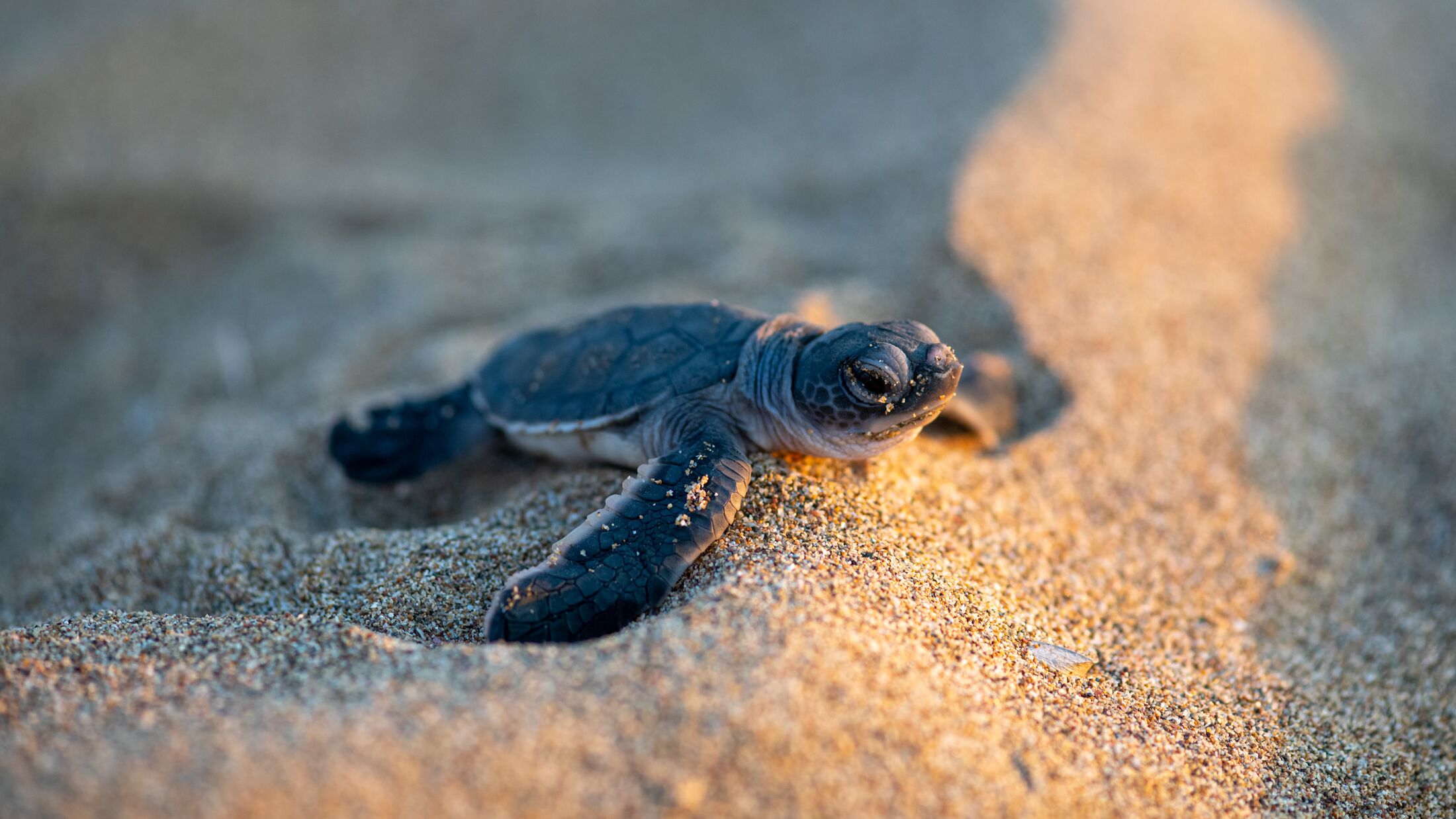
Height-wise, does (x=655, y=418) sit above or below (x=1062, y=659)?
above

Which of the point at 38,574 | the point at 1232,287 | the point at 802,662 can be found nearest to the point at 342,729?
the point at 802,662

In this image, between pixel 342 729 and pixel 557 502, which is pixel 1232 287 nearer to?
pixel 557 502

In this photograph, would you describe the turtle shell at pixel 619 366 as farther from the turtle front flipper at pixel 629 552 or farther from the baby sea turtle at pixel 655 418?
the turtle front flipper at pixel 629 552

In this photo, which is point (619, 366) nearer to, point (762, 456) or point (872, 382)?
point (762, 456)

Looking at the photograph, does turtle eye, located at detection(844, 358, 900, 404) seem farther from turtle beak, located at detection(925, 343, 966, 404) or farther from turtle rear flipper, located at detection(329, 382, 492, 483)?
turtle rear flipper, located at detection(329, 382, 492, 483)

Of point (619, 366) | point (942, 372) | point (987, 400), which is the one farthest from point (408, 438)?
point (987, 400)

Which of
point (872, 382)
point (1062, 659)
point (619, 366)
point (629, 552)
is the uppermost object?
point (872, 382)

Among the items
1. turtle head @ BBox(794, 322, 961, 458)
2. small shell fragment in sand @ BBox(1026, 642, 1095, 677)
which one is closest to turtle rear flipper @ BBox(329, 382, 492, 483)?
turtle head @ BBox(794, 322, 961, 458)

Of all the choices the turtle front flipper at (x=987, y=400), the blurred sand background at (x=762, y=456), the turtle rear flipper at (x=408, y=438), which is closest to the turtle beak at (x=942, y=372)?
the blurred sand background at (x=762, y=456)
